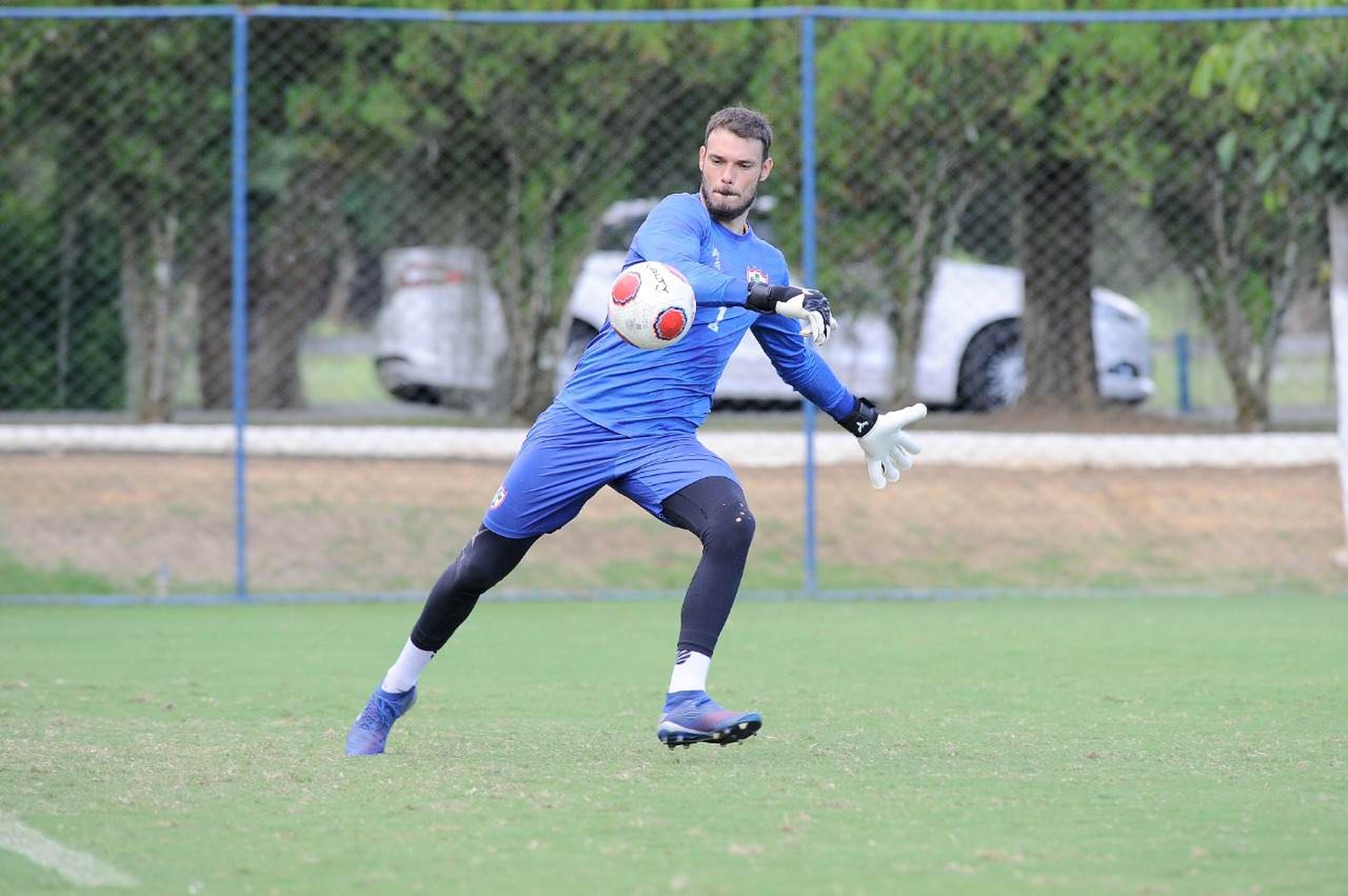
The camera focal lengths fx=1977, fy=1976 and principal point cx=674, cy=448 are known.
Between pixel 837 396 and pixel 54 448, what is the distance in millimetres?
8532

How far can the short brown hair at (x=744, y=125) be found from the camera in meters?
5.84

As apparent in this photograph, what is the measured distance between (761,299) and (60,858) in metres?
2.40

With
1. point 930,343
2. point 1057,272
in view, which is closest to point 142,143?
point 930,343

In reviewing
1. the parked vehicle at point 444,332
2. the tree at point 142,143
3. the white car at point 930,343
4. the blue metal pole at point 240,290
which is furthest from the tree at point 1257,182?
the tree at point 142,143

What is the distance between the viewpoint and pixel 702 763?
5723mm

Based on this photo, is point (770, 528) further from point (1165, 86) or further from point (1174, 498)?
point (1165, 86)

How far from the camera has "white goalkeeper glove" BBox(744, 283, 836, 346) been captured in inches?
217

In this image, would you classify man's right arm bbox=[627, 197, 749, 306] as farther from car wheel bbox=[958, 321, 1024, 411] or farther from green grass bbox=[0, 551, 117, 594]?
car wheel bbox=[958, 321, 1024, 411]

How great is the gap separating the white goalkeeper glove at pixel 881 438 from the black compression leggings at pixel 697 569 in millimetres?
666

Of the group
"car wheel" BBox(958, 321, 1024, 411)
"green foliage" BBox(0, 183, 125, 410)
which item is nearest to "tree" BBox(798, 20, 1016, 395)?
"car wheel" BBox(958, 321, 1024, 411)

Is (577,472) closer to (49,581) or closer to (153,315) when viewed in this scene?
(49,581)

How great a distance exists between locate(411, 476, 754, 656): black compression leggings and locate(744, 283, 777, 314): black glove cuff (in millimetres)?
601

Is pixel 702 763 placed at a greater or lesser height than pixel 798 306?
lesser

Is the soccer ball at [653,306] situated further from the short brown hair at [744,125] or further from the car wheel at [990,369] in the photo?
the car wheel at [990,369]
